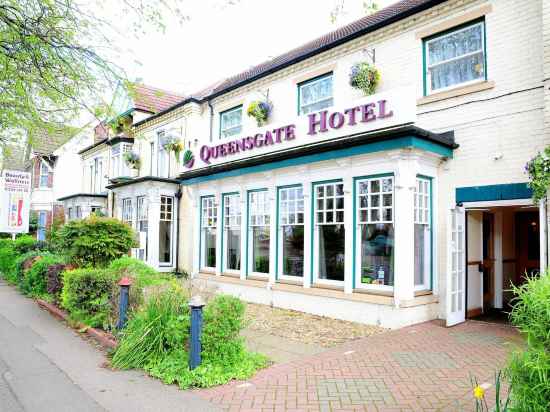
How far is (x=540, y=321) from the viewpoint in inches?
117

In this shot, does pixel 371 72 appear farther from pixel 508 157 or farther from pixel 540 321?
pixel 540 321

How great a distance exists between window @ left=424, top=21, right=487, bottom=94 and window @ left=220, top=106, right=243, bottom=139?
676 centimetres

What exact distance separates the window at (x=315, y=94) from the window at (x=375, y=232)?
3303mm

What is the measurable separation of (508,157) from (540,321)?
595 centimetres

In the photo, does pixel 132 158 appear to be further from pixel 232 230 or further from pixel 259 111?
pixel 259 111

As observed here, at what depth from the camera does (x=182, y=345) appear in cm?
577

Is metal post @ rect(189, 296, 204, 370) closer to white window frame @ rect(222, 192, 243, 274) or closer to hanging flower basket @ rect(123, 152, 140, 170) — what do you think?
white window frame @ rect(222, 192, 243, 274)

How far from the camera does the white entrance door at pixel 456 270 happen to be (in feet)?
26.8

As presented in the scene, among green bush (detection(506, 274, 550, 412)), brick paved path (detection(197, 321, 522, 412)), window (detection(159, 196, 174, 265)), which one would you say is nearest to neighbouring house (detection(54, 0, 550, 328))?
brick paved path (detection(197, 321, 522, 412))

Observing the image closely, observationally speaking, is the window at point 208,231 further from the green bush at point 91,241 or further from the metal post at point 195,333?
the metal post at point 195,333

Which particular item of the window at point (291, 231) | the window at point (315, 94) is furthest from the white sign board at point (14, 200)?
the window at point (315, 94)

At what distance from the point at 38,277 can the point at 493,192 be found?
39.9ft

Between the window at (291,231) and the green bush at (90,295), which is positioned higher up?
the window at (291,231)

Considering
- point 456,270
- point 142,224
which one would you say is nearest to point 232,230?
point 142,224
